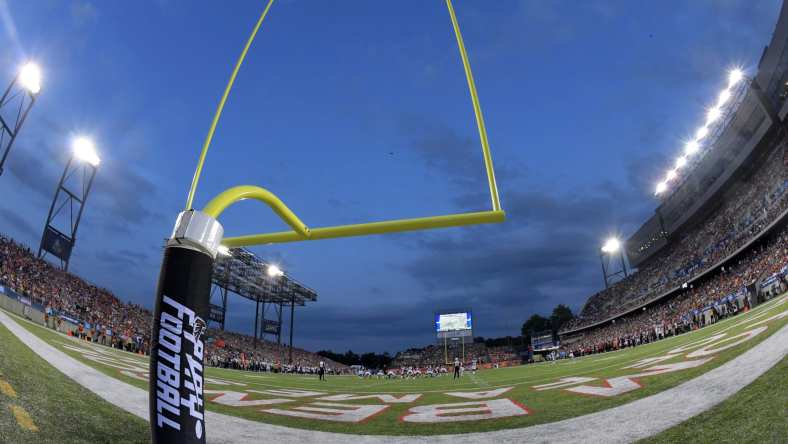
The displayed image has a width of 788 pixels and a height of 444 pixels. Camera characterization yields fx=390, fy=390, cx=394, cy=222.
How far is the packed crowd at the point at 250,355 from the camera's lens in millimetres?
35213

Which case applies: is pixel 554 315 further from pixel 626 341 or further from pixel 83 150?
pixel 83 150

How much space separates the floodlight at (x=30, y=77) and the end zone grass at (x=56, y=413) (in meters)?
27.4

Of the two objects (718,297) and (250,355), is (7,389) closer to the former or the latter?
(718,297)

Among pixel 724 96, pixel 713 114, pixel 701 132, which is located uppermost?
pixel 724 96

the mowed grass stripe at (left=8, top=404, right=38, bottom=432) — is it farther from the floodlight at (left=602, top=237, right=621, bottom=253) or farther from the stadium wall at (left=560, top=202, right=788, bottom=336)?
the floodlight at (left=602, top=237, right=621, bottom=253)

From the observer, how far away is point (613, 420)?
4523 mm

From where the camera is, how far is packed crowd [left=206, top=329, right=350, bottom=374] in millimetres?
35213

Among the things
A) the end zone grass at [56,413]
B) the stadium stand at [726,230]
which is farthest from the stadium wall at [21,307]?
the stadium stand at [726,230]

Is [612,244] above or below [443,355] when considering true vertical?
above

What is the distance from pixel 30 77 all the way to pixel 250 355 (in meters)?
32.6

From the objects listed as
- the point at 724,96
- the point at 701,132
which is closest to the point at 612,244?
the point at 701,132

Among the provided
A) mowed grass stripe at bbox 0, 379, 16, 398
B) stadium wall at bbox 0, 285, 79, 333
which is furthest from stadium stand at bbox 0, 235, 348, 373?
mowed grass stripe at bbox 0, 379, 16, 398

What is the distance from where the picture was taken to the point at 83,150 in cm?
2941

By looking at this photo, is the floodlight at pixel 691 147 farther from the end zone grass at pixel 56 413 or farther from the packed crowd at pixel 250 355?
the end zone grass at pixel 56 413
